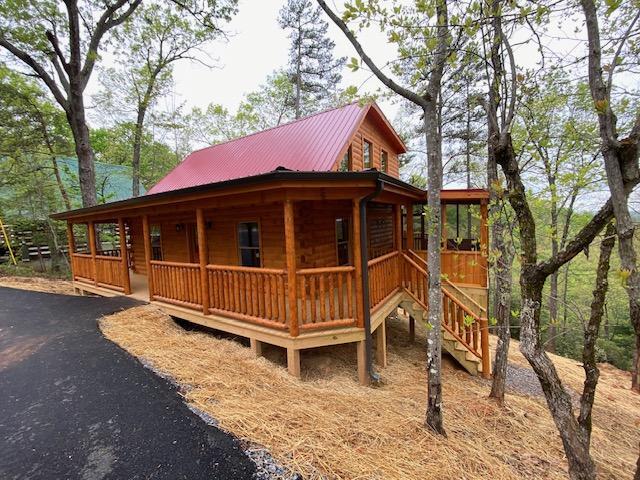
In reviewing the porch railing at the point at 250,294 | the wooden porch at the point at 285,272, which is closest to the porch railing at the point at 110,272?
the wooden porch at the point at 285,272

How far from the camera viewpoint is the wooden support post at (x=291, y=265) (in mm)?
4297

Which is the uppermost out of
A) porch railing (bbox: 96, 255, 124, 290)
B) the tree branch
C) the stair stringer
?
the tree branch

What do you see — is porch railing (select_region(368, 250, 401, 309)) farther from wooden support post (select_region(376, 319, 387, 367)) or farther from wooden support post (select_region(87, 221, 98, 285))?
wooden support post (select_region(87, 221, 98, 285))

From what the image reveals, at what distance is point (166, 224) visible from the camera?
382 inches

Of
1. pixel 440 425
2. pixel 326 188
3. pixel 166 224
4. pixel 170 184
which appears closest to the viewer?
pixel 440 425

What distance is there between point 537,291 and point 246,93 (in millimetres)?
24479

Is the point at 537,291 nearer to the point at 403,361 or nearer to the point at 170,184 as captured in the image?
the point at 403,361

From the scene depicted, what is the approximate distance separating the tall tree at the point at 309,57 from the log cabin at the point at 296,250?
9.72 meters

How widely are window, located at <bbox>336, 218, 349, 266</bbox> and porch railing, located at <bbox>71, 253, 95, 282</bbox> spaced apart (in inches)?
312

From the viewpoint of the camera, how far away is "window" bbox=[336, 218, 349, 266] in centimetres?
814

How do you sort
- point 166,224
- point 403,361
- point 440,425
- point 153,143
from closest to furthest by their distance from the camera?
point 440,425, point 403,361, point 166,224, point 153,143

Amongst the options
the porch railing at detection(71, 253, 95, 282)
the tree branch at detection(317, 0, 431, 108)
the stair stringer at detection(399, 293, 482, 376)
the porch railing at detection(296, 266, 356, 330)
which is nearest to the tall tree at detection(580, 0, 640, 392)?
the tree branch at detection(317, 0, 431, 108)

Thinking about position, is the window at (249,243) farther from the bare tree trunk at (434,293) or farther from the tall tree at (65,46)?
the tall tree at (65,46)

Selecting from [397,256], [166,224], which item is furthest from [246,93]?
[397,256]
